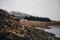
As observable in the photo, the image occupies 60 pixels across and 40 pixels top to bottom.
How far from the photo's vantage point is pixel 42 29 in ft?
9.84

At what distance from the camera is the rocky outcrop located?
280cm

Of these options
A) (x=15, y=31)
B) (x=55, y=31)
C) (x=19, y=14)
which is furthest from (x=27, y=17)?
(x=55, y=31)

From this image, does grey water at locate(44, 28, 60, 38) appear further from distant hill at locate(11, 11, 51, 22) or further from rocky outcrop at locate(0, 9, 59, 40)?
distant hill at locate(11, 11, 51, 22)

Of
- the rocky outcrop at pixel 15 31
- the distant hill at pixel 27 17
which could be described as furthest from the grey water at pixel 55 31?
Answer: the distant hill at pixel 27 17

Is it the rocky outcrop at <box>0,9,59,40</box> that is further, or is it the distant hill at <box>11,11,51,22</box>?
the distant hill at <box>11,11,51,22</box>

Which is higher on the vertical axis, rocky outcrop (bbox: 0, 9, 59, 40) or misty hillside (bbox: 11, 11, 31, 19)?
misty hillside (bbox: 11, 11, 31, 19)

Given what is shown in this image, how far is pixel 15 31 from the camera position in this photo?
2.84m

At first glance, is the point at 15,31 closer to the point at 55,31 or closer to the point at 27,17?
the point at 27,17

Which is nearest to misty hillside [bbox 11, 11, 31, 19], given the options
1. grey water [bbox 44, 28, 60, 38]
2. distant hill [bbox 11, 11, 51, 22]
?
distant hill [bbox 11, 11, 51, 22]

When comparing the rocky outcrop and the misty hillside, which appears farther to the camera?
the misty hillside

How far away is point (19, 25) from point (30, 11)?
38 centimetres

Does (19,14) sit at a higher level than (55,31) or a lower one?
higher

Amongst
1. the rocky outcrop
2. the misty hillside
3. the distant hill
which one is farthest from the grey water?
the misty hillside

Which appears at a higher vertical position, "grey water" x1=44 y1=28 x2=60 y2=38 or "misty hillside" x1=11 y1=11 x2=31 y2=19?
"misty hillside" x1=11 y1=11 x2=31 y2=19
